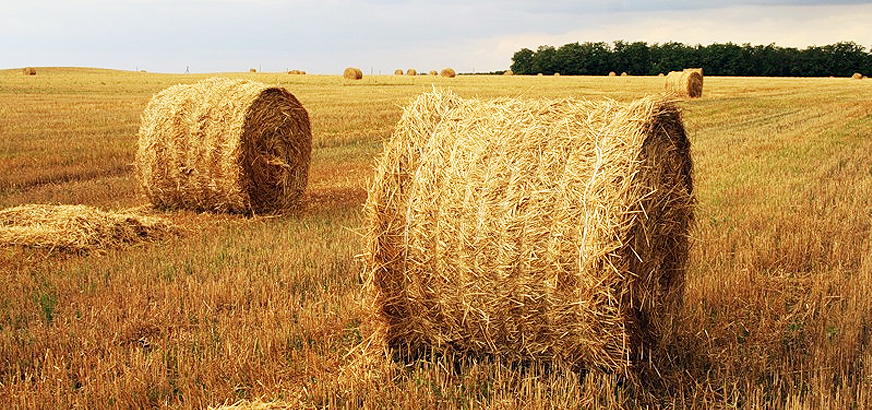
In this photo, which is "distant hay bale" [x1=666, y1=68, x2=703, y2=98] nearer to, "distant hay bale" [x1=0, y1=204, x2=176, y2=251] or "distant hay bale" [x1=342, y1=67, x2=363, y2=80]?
"distant hay bale" [x1=342, y1=67, x2=363, y2=80]

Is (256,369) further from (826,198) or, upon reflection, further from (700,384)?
(826,198)

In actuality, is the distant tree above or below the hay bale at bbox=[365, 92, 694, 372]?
above

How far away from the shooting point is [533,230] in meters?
4.54

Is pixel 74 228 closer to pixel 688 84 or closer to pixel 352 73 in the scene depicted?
pixel 688 84

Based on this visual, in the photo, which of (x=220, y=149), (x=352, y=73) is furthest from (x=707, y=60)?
(x=220, y=149)

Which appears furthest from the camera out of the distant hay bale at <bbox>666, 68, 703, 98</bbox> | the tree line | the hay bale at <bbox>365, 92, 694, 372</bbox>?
the tree line

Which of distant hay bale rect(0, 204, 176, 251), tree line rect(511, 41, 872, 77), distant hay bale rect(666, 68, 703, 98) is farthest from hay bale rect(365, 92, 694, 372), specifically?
tree line rect(511, 41, 872, 77)

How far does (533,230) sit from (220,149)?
6438mm

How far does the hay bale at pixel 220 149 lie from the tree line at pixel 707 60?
211 ft

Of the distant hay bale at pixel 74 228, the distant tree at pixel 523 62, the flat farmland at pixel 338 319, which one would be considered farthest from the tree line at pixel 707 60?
the distant hay bale at pixel 74 228

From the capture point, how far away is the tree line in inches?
2899

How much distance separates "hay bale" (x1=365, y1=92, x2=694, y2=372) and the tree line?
228 ft

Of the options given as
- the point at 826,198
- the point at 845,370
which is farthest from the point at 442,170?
the point at 826,198

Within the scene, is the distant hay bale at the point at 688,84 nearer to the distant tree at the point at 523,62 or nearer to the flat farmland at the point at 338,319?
the flat farmland at the point at 338,319
